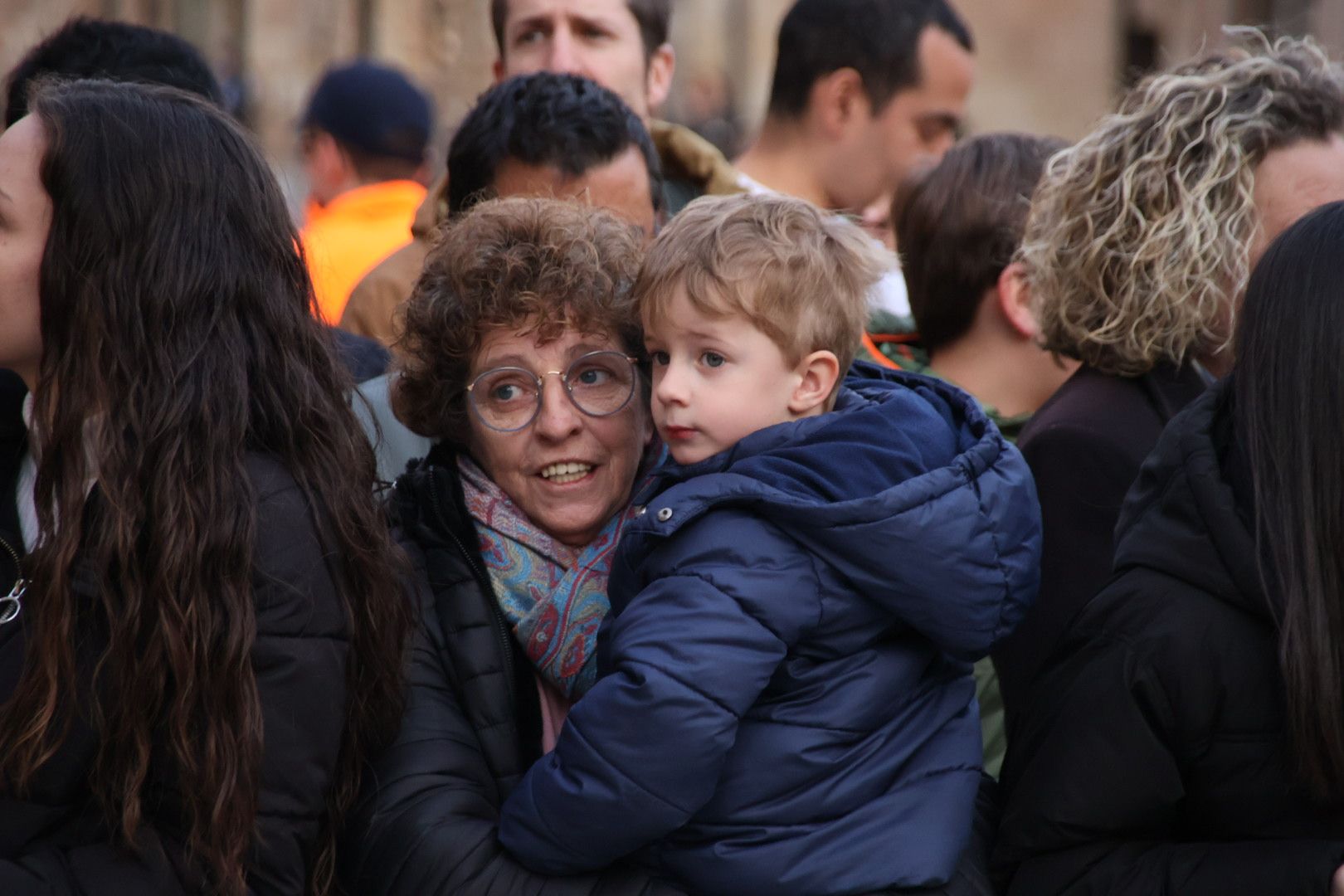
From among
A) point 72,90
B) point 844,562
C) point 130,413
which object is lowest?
point 844,562

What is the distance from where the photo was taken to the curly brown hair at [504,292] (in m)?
2.70

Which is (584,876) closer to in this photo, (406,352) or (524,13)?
(406,352)

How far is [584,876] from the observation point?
7.59 ft

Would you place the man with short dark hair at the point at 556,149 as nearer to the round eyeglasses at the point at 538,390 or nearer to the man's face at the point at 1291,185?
the round eyeglasses at the point at 538,390

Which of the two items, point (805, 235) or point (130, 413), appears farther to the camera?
point (805, 235)

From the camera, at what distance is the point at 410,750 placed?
2.46 m

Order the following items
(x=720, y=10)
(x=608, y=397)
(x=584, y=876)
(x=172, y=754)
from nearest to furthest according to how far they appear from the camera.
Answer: (x=172, y=754)
(x=584, y=876)
(x=608, y=397)
(x=720, y=10)

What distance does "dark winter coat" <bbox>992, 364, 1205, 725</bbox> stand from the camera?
9.54 feet

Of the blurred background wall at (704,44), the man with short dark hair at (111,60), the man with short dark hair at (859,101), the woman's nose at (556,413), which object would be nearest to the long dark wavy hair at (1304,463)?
the woman's nose at (556,413)

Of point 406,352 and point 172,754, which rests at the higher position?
point 406,352

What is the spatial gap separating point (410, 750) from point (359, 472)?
440 mm

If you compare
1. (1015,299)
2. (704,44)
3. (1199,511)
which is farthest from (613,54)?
(704,44)

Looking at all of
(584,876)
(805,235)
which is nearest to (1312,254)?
(805,235)

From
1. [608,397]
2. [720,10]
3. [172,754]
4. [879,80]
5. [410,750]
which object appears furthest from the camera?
[720,10]
